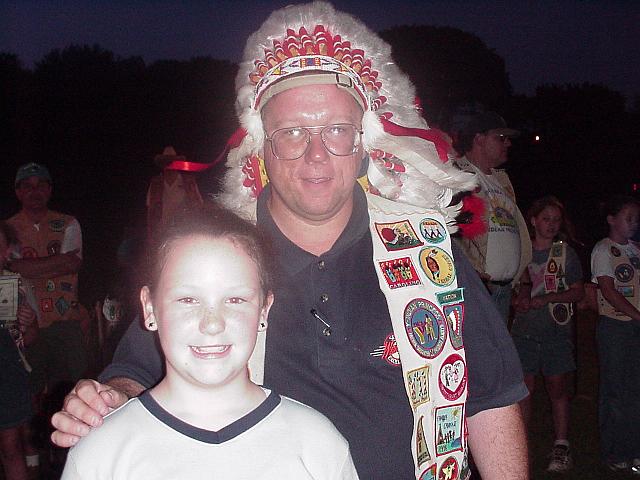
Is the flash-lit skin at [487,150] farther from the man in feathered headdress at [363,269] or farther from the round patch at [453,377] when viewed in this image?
the round patch at [453,377]

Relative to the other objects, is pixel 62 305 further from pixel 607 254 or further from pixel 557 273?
pixel 607 254

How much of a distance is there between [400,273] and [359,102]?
582 millimetres

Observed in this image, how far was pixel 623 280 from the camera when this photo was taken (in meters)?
5.07

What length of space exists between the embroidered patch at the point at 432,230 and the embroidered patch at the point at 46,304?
11.7 feet

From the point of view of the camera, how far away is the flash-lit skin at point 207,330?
1637mm

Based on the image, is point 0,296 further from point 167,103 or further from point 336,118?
point 167,103

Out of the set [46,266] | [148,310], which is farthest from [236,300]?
[46,266]

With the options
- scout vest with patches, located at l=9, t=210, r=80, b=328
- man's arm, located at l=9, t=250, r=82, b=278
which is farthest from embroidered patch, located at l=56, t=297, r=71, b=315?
man's arm, located at l=9, t=250, r=82, b=278

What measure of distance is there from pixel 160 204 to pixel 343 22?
3701 mm

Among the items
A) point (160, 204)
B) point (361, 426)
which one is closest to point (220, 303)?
→ point (361, 426)

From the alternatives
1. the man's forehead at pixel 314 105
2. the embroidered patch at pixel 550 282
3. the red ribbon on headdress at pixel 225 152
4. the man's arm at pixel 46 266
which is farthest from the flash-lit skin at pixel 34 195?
the embroidered patch at pixel 550 282

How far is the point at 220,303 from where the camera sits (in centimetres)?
167

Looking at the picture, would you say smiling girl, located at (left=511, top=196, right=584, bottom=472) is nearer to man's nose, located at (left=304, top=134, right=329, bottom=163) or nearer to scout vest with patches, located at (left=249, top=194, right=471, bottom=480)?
scout vest with patches, located at (left=249, top=194, right=471, bottom=480)

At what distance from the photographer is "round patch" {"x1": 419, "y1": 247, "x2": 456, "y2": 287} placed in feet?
7.10
